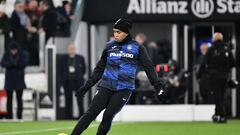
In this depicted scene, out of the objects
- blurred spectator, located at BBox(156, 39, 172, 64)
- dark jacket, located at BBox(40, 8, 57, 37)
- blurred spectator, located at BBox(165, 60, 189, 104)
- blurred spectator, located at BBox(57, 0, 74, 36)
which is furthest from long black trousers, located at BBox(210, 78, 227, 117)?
dark jacket, located at BBox(40, 8, 57, 37)

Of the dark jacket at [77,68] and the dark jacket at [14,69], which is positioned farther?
the dark jacket at [77,68]

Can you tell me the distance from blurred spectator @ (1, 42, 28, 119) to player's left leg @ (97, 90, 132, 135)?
9442 millimetres

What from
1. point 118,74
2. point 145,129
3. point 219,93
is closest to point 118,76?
point 118,74

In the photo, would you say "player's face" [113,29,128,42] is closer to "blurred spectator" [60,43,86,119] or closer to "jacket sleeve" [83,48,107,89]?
"jacket sleeve" [83,48,107,89]

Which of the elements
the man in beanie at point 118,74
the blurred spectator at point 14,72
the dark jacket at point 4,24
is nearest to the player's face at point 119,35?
the man in beanie at point 118,74

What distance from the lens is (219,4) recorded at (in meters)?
22.6

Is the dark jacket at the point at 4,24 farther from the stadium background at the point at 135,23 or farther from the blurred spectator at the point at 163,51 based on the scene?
the blurred spectator at the point at 163,51

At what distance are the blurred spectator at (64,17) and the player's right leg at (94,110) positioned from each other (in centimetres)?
1148

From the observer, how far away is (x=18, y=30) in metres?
22.5

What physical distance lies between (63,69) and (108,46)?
33.8 feet

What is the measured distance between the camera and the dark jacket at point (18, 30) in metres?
22.4

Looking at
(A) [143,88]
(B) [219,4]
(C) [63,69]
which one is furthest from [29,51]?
(B) [219,4]

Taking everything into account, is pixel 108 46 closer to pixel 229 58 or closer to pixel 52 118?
pixel 229 58

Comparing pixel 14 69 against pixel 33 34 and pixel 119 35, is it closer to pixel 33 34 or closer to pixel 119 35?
pixel 33 34
